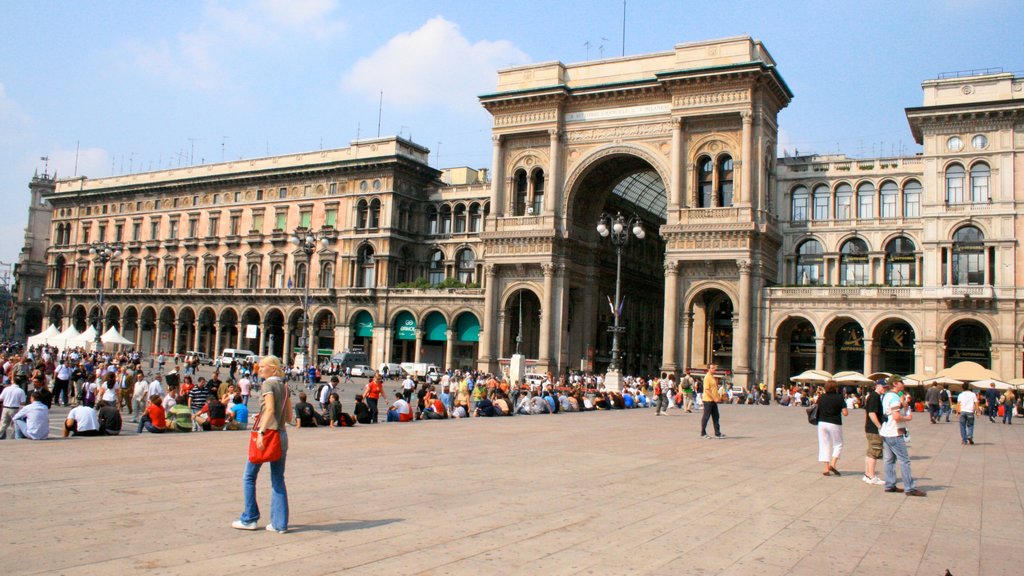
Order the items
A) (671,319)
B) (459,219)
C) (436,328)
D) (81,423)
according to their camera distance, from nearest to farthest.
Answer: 1. (81,423)
2. (671,319)
3. (436,328)
4. (459,219)

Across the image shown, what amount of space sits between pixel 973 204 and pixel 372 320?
44.9m

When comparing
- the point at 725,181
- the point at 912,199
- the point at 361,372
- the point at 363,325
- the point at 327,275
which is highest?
the point at 725,181

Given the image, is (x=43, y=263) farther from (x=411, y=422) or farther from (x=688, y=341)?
(x=411, y=422)

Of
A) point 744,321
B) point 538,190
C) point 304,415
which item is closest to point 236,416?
point 304,415

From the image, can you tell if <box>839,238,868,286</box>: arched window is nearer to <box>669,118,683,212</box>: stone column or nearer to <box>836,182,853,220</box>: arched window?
<box>836,182,853,220</box>: arched window

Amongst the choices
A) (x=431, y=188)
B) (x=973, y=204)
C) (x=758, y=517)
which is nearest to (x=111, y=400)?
(x=758, y=517)

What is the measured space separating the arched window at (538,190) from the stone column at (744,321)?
14.8 metres

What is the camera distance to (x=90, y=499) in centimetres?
1029

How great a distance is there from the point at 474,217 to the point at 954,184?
37.3 m

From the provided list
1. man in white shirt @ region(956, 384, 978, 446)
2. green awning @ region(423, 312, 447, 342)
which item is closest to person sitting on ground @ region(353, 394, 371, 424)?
man in white shirt @ region(956, 384, 978, 446)

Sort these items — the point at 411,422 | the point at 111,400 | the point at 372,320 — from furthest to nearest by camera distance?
the point at 372,320 < the point at 411,422 < the point at 111,400

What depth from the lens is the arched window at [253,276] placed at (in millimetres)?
81812

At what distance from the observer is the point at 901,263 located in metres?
57.0

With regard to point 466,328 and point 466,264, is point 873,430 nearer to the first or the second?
point 466,328
